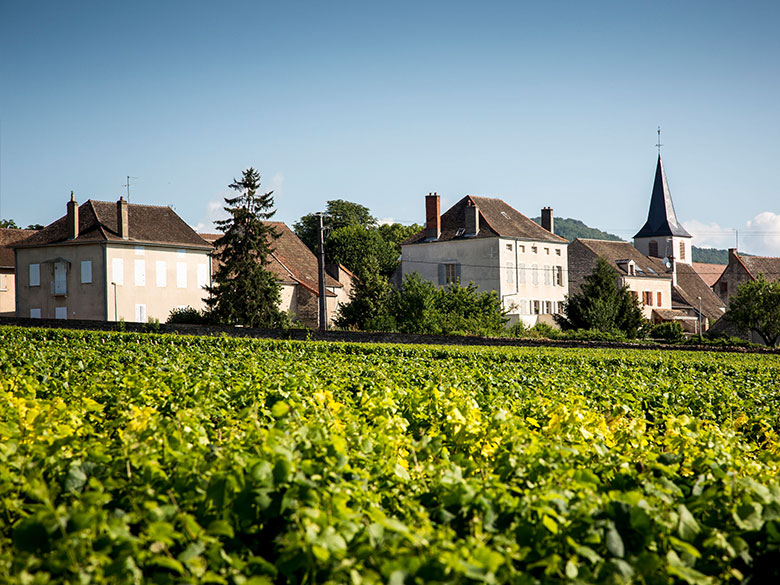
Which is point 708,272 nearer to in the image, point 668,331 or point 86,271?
point 668,331

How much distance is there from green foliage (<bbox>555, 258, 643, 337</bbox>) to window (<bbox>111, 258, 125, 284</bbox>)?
29.3m

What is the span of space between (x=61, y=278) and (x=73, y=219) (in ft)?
13.0

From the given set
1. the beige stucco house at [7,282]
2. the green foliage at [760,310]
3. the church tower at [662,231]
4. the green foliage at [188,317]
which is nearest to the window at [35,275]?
the beige stucco house at [7,282]

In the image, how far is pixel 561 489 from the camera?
3.82 metres

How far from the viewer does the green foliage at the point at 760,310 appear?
179 feet

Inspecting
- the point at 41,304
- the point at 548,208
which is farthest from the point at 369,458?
the point at 548,208

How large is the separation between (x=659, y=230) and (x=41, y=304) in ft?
219

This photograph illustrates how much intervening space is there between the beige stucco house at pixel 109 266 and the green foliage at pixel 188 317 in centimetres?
162

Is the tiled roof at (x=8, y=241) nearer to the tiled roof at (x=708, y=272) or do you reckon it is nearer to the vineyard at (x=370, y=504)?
the vineyard at (x=370, y=504)

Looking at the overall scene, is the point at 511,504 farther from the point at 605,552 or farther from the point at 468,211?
the point at 468,211

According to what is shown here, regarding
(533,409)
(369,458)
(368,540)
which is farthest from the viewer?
(533,409)

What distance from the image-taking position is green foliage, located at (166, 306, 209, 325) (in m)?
46.8

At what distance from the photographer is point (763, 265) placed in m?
82.3

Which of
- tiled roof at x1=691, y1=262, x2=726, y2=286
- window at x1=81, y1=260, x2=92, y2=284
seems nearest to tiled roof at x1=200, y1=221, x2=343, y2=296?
window at x1=81, y1=260, x2=92, y2=284
